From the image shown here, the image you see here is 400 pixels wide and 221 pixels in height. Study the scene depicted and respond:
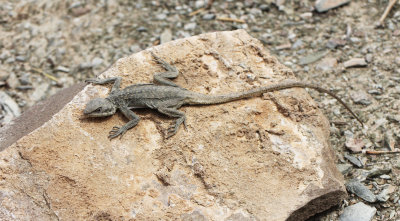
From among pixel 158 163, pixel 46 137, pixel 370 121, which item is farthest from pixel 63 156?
pixel 370 121

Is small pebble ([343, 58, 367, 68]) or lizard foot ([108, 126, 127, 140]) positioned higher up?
lizard foot ([108, 126, 127, 140])

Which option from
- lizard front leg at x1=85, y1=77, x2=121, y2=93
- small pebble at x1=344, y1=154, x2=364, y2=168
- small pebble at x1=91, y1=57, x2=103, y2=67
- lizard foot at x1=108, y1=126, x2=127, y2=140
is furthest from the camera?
small pebble at x1=91, y1=57, x2=103, y2=67

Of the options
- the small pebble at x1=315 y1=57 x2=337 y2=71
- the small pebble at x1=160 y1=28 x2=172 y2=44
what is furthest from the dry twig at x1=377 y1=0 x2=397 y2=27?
the small pebble at x1=160 y1=28 x2=172 y2=44

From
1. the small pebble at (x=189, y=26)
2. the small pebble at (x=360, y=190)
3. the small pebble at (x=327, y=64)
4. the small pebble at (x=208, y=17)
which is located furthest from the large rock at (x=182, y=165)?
Answer: the small pebble at (x=208, y=17)

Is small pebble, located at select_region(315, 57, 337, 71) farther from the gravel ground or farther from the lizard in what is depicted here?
the lizard

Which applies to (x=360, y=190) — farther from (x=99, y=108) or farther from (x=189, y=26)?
(x=189, y=26)

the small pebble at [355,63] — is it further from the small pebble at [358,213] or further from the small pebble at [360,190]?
the small pebble at [358,213]

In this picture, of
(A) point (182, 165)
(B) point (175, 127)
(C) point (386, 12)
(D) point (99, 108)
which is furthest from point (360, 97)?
(D) point (99, 108)
